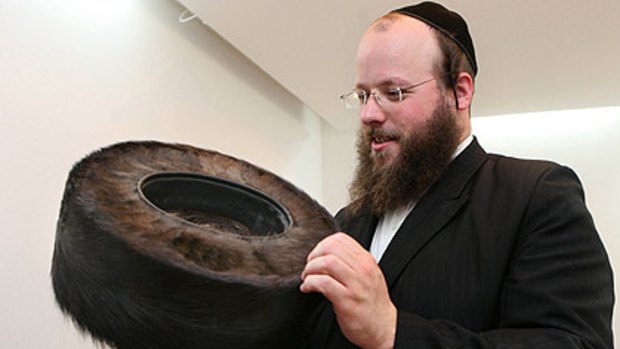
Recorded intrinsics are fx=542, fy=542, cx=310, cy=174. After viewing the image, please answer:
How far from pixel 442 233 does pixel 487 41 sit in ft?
7.77

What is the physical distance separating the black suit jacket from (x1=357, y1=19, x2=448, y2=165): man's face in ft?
0.53

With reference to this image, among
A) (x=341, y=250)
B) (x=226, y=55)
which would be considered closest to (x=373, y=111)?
(x=341, y=250)

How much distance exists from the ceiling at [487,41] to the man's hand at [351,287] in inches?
88.6

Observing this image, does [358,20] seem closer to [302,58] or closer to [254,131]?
[302,58]

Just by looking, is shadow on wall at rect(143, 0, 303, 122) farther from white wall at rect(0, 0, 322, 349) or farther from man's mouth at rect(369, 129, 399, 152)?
man's mouth at rect(369, 129, 399, 152)

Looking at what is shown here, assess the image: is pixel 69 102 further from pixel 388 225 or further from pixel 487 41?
pixel 487 41

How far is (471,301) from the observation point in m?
1.04

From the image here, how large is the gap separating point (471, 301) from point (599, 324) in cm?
22

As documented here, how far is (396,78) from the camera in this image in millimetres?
1248

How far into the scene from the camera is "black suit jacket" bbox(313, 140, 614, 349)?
0.91 metres

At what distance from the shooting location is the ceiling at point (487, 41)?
286 centimetres

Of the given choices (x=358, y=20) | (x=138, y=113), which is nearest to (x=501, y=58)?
(x=358, y=20)

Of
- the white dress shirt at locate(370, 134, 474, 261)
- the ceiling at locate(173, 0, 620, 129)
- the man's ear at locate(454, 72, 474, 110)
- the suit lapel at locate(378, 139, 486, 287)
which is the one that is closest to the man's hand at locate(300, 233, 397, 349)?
the suit lapel at locate(378, 139, 486, 287)

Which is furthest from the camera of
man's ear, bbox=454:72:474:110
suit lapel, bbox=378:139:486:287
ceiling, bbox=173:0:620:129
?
ceiling, bbox=173:0:620:129
